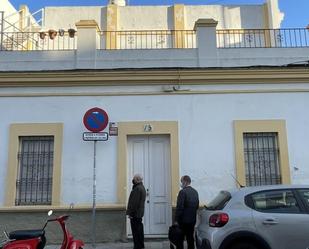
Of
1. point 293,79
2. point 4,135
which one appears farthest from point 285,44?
point 4,135

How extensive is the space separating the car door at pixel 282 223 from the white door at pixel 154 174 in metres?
3.78

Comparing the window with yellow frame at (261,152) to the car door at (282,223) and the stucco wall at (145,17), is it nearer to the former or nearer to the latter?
the car door at (282,223)

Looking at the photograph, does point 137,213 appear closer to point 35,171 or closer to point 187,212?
point 187,212

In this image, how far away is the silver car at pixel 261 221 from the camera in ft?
24.6

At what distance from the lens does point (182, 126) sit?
445 inches

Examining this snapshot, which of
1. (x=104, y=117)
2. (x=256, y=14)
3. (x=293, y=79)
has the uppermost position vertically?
(x=256, y=14)

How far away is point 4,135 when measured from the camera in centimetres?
1124

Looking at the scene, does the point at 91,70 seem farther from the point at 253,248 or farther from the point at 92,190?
the point at 253,248

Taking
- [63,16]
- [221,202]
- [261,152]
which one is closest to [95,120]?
[221,202]

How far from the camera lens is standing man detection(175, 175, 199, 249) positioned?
30.5 feet

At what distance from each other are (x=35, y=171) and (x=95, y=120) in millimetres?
2161

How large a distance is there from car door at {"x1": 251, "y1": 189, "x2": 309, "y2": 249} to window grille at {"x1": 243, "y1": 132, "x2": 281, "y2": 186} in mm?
3390

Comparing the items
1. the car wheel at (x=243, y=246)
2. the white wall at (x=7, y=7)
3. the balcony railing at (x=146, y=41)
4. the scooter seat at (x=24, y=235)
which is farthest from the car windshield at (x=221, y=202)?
the white wall at (x=7, y=7)

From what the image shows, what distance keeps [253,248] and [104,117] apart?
4646 millimetres
